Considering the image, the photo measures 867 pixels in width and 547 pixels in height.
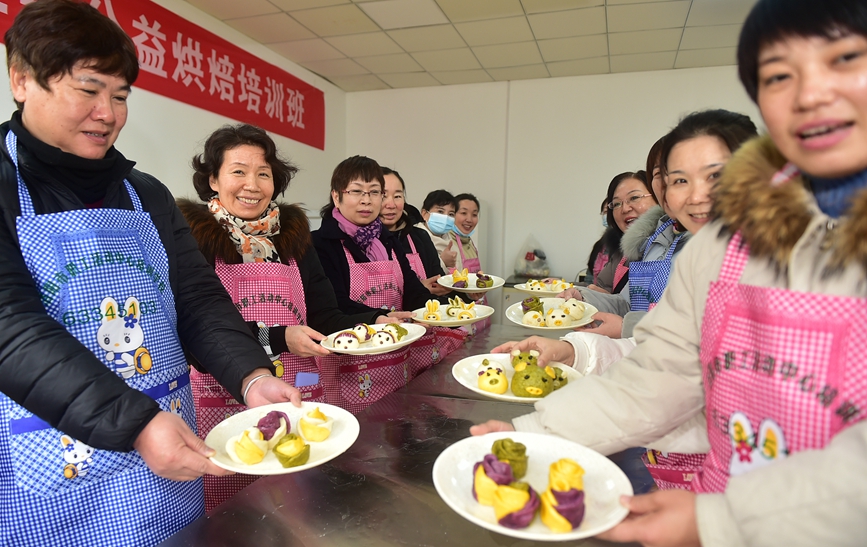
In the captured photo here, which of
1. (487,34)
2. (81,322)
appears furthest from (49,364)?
(487,34)

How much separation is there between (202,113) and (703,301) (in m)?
4.20

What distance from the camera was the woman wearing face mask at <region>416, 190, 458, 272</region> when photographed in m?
4.60

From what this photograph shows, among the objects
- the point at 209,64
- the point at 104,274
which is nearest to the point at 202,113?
→ the point at 209,64

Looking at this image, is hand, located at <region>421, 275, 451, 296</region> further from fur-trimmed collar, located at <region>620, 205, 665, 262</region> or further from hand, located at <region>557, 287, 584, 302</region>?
fur-trimmed collar, located at <region>620, 205, 665, 262</region>

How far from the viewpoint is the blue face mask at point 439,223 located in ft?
15.0

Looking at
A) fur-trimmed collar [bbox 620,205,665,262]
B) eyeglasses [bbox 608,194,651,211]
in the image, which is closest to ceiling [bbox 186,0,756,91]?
eyeglasses [bbox 608,194,651,211]

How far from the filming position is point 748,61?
81 centimetres

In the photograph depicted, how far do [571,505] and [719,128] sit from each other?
1230 millimetres

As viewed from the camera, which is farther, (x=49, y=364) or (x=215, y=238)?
(x=215, y=238)

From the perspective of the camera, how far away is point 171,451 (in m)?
1.03

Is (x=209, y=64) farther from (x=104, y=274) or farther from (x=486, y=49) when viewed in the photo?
(x=104, y=274)

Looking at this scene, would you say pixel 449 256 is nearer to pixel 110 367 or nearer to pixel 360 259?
pixel 360 259

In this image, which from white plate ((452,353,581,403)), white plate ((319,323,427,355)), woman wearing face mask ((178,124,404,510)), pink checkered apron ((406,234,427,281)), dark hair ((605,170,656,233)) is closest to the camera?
white plate ((452,353,581,403))

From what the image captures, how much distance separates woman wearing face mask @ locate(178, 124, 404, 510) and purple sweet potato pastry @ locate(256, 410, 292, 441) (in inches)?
30.5
